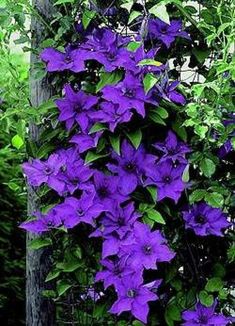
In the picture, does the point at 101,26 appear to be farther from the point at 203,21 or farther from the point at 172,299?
the point at 172,299

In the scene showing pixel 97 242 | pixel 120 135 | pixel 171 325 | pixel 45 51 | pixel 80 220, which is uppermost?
pixel 45 51

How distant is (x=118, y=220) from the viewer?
211 centimetres

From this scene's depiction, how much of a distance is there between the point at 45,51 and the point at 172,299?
76cm

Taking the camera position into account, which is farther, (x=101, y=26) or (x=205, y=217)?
(x=101, y=26)

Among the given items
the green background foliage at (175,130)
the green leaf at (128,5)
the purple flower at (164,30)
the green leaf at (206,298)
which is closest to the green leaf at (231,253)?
the green background foliage at (175,130)

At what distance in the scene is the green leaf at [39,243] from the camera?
2220 mm

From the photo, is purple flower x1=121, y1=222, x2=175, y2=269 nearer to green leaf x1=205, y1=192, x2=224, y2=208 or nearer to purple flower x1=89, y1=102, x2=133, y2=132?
green leaf x1=205, y1=192, x2=224, y2=208

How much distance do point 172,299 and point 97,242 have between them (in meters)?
0.26

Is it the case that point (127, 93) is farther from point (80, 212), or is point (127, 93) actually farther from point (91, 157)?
point (80, 212)

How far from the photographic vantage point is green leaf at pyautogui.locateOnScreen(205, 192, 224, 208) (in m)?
2.07

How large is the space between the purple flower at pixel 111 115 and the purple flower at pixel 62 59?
0.14 metres

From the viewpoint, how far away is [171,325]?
2.16 metres

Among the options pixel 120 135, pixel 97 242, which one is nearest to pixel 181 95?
pixel 120 135

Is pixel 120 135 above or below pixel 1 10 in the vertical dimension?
below
